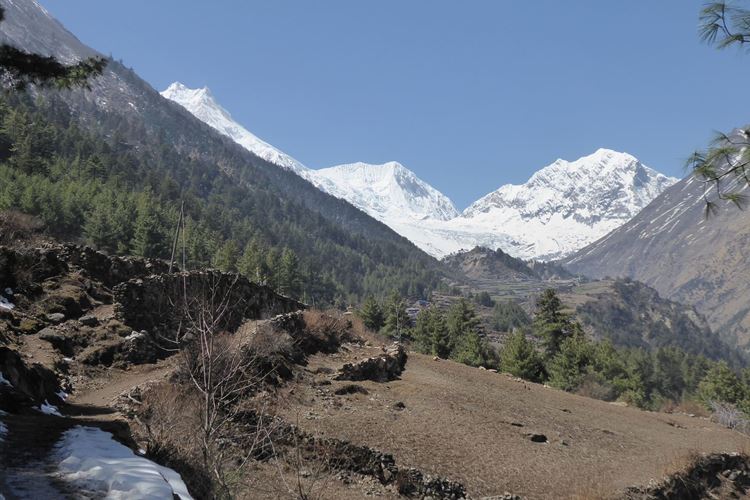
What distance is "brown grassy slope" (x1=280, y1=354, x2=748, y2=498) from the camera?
44.2ft

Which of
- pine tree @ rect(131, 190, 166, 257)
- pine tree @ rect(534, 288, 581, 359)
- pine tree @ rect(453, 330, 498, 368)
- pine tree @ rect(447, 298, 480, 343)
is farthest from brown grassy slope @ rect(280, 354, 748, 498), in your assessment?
pine tree @ rect(131, 190, 166, 257)

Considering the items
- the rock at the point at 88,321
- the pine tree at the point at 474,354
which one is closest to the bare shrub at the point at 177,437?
the rock at the point at 88,321

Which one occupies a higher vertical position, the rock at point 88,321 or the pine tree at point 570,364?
the pine tree at point 570,364

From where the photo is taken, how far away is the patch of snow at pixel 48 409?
979 cm

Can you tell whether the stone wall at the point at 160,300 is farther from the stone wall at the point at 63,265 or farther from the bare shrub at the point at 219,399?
→ the stone wall at the point at 63,265

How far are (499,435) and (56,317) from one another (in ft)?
50.8

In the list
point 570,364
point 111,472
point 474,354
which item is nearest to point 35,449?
point 111,472

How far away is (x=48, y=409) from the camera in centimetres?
1026

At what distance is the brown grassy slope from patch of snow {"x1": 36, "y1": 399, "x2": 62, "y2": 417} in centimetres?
Answer: 592

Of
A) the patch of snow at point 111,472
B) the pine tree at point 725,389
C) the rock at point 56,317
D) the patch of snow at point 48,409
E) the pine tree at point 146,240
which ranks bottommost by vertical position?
the pine tree at point 146,240

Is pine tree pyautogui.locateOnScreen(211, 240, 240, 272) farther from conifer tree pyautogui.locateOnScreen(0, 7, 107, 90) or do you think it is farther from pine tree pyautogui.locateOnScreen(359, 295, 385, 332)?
conifer tree pyautogui.locateOnScreen(0, 7, 107, 90)

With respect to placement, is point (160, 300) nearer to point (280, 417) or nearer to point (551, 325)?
point (280, 417)

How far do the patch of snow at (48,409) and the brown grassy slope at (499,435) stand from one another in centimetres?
592

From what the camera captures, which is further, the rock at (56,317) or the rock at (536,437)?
the rock at (56,317)
